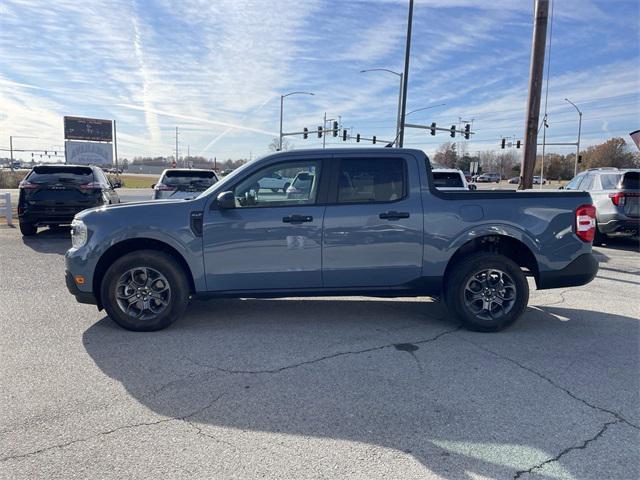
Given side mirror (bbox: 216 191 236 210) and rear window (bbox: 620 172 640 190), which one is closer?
side mirror (bbox: 216 191 236 210)

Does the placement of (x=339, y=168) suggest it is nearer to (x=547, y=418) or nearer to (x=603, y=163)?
(x=547, y=418)

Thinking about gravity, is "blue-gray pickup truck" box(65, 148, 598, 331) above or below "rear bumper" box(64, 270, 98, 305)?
above

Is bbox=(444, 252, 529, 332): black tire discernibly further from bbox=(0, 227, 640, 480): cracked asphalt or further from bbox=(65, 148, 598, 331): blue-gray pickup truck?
bbox=(0, 227, 640, 480): cracked asphalt

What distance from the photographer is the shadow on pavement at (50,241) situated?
375 inches

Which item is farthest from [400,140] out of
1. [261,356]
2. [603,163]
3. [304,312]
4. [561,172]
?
[561,172]

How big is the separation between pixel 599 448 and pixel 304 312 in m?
3.35

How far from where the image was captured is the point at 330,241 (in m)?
4.77

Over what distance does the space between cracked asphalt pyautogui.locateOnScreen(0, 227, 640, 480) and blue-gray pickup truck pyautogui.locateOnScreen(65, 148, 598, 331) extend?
43 centimetres

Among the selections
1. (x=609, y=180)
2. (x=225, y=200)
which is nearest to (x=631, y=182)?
(x=609, y=180)

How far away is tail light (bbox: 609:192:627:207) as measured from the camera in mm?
10289

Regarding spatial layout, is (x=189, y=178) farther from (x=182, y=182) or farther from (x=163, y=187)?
(x=163, y=187)

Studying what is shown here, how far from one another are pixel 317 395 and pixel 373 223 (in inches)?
76.4

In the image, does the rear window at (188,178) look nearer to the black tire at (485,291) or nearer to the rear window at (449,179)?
the rear window at (449,179)

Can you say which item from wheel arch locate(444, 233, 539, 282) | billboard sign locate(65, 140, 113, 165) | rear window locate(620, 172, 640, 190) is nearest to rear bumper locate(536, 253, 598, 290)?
wheel arch locate(444, 233, 539, 282)
